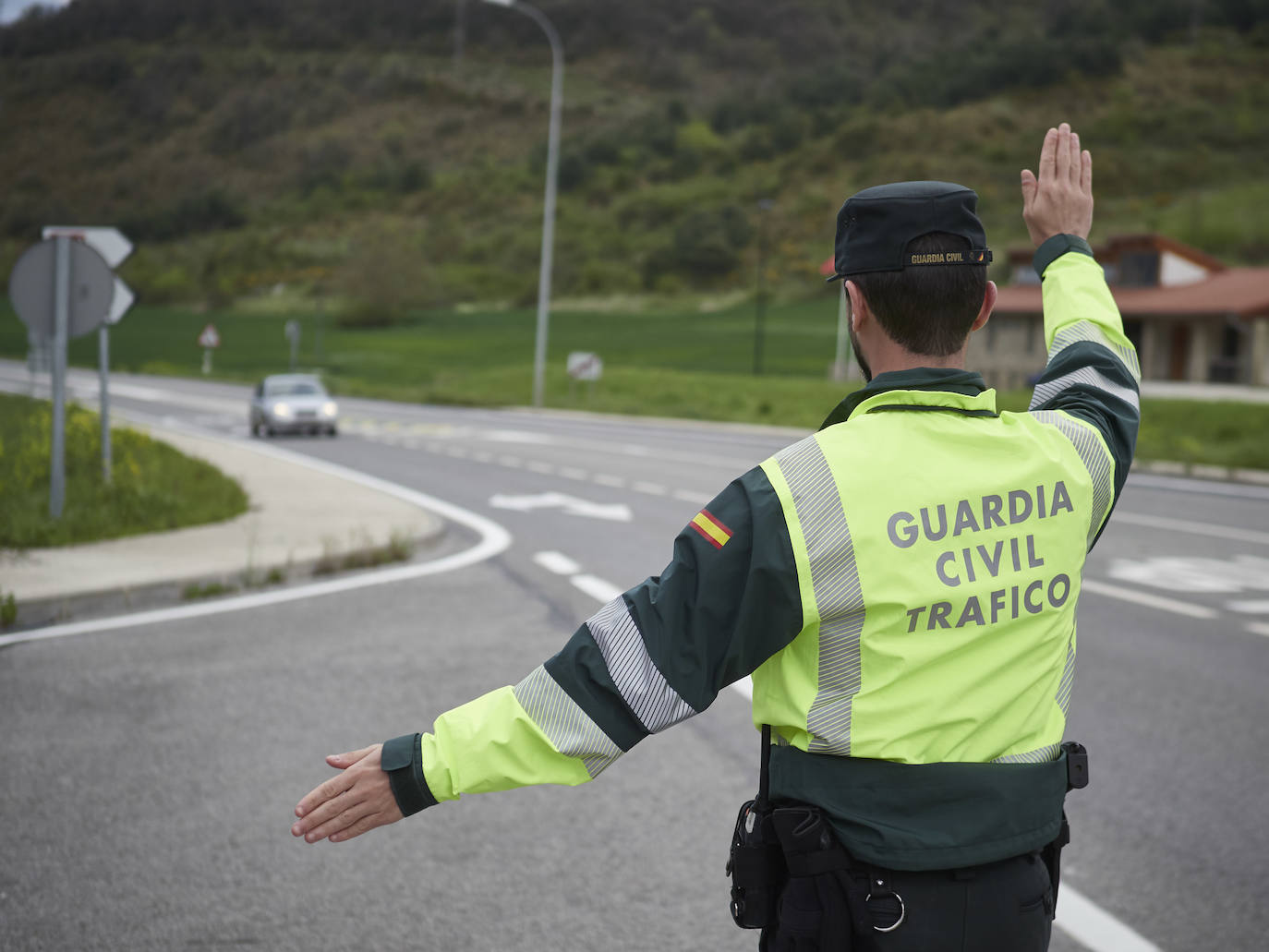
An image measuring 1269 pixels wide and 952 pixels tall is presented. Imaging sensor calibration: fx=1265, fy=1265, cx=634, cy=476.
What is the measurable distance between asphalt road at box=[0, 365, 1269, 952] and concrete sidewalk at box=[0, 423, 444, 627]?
913 millimetres

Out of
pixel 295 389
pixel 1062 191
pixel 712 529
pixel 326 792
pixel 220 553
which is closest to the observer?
pixel 712 529

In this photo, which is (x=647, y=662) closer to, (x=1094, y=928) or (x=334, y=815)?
(x=334, y=815)

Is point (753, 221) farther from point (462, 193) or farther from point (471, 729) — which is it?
point (471, 729)

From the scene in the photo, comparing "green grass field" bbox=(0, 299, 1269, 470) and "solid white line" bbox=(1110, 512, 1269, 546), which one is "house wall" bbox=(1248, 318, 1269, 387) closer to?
"green grass field" bbox=(0, 299, 1269, 470)

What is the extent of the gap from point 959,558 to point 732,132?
615 ft

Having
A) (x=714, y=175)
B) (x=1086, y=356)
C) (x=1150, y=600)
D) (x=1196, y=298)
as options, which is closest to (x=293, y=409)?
(x=1150, y=600)

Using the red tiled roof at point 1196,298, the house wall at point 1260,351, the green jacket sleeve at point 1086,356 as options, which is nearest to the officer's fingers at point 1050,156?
the green jacket sleeve at point 1086,356

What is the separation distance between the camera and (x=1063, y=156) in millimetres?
2584

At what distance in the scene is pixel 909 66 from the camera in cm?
17562

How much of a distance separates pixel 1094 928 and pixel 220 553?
26.8 ft

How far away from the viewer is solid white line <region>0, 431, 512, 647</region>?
7.84 metres

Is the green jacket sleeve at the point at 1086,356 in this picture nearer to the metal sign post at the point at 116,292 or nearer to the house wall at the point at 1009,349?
the metal sign post at the point at 116,292

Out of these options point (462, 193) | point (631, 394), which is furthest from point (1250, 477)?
point (462, 193)

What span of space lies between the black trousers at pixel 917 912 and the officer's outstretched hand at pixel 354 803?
2.11ft
